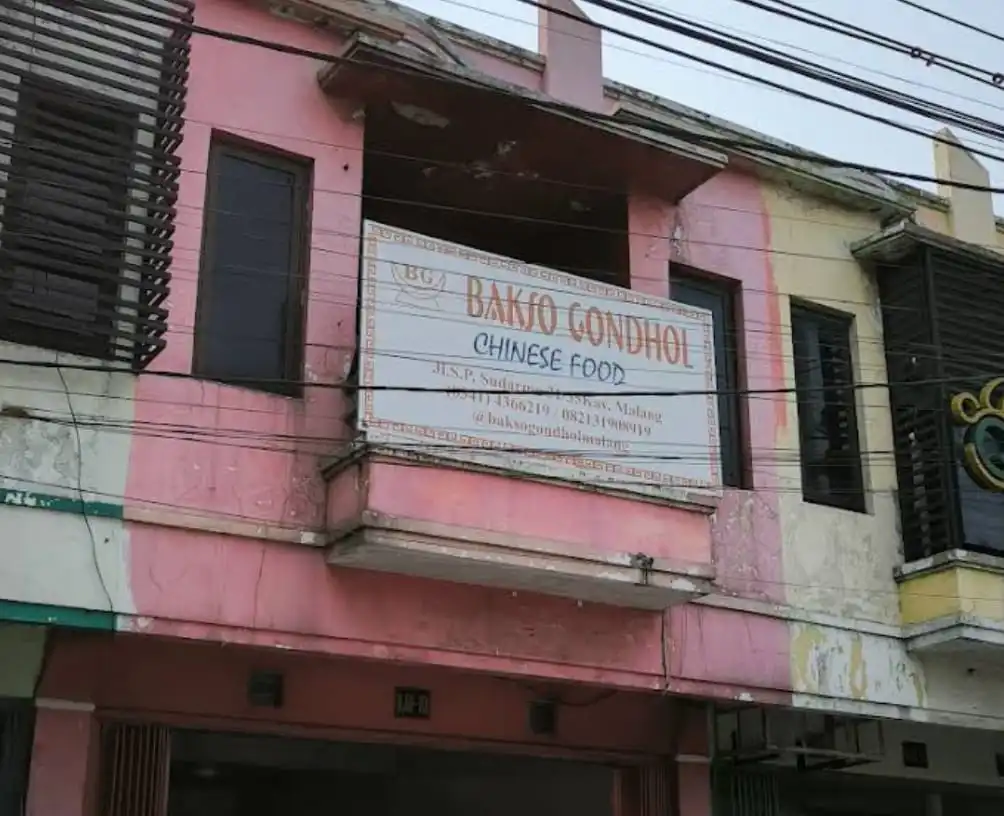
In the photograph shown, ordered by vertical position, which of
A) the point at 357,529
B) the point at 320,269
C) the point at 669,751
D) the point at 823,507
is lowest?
the point at 669,751

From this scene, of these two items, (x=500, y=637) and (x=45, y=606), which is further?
(x=500, y=637)

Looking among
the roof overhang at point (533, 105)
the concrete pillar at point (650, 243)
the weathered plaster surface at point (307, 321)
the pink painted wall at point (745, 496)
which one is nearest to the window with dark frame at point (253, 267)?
the weathered plaster surface at point (307, 321)

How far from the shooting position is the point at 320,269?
9.42 metres

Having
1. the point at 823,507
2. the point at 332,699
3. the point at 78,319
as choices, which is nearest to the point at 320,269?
the point at 78,319

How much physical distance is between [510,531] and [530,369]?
1137mm

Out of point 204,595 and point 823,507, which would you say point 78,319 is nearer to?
point 204,595

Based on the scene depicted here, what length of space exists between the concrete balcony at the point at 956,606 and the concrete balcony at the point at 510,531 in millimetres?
2346

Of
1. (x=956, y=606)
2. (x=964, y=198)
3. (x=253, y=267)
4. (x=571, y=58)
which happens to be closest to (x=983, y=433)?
(x=956, y=606)

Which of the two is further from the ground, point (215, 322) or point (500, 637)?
point (215, 322)

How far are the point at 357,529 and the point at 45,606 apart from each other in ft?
5.87

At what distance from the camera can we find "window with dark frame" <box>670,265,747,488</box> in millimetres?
11125

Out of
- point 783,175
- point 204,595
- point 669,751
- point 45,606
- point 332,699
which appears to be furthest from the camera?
point 783,175

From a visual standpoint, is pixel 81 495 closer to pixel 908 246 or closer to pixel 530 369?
pixel 530 369

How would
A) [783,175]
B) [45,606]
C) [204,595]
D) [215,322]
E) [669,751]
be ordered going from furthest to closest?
[783,175], [669,751], [215,322], [204,595], [45,606]
